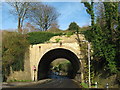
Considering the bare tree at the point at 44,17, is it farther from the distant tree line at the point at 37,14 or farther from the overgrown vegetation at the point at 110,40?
the overgrown vegetation at the point at 110,40

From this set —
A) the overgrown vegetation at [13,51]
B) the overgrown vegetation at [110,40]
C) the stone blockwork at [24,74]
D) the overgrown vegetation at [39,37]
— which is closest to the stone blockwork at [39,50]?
the stone blockwork at [24,74]

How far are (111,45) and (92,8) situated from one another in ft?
19.0

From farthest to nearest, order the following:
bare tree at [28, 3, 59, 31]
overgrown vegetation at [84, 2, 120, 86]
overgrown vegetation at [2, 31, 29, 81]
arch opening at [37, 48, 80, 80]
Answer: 1. bare tree at [28, 3, 59, 31]
2. arch opening at [37, 48, 80, 80]
3. overgrown vegetation at [2, 31, 29, 81]
4. overgrown vegetation at [84, 2, 120, 86]

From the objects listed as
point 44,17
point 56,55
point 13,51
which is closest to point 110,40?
point 13,51

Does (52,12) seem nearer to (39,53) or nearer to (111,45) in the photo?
(39,53)

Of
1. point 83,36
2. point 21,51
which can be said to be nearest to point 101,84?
point 83,36

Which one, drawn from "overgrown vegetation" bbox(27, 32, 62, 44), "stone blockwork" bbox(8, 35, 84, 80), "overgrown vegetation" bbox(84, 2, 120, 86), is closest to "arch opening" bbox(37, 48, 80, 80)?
"stone blockwork" bbox(8, 35, 84, 80)

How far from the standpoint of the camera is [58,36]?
97.9ft

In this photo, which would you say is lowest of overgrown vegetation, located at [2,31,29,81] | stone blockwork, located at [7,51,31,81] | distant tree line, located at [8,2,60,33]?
stone blockwork, located at [7,51,31,81]

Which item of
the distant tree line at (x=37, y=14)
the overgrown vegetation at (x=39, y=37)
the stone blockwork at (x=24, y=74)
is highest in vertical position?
the distant tree line at (x=37, y=14)

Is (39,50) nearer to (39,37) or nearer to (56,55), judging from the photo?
(39,37)

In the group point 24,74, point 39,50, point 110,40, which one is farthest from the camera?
point 39,50

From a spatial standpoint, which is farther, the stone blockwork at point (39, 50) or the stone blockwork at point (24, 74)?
the stone blockwork at point (39, 50)

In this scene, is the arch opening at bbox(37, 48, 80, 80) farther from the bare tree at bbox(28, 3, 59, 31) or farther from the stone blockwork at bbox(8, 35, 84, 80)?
the bare tree at bbox(28, 3, 59, 31)
